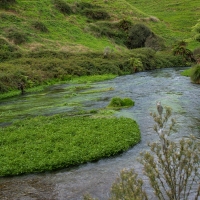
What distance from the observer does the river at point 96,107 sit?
39.8 ft

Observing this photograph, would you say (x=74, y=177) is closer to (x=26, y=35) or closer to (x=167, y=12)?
(x=26, y=35)

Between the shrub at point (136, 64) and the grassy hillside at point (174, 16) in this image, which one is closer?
the shrub at point (136, 64)

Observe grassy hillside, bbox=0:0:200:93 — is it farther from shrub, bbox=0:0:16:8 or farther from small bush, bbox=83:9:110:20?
shrub, bbox=0:0:16:8

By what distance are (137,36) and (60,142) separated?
6616cm

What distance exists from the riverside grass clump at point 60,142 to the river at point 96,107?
49cm

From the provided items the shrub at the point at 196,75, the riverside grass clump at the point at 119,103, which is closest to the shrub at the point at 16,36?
the shrub at the point at 196,75

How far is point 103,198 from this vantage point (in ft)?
37.1

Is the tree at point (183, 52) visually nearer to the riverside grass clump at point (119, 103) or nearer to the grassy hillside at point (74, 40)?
the grassy hillside at point (74, 40)

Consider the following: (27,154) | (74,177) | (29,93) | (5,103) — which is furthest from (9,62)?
(74,177)

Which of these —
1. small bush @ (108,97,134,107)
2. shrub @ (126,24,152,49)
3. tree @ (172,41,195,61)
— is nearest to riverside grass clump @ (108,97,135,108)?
small bush @ (108,97,134,107)

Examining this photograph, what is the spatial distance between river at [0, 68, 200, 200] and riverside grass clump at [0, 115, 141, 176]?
489 mm

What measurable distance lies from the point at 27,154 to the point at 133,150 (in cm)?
542

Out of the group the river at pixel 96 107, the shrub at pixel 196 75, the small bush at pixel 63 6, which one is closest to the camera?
the river at pixel 96 107

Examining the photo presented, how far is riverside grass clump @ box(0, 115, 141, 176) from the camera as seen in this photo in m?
14.5
